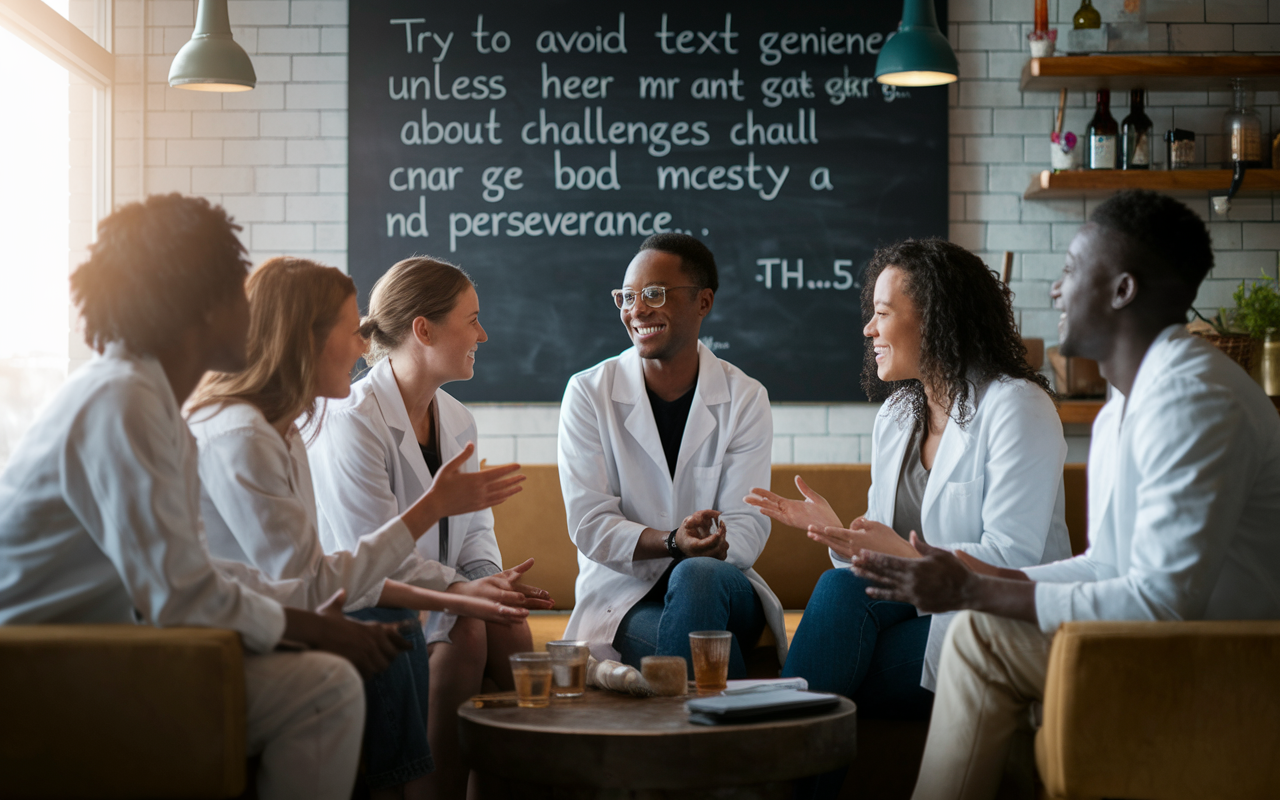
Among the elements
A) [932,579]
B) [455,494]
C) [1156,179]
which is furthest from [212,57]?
[1156,179]

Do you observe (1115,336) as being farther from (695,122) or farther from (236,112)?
(236,112)

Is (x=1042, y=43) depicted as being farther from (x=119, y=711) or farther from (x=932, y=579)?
(x=119, y=711)

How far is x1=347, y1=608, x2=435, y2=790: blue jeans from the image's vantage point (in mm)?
1897

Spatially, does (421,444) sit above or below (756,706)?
above

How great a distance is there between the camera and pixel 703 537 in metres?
2.42

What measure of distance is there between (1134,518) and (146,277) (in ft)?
5.07

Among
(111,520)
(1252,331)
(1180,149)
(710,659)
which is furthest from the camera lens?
(1180,149)

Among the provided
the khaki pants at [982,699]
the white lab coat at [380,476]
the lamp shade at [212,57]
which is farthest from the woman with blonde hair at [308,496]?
the lamp shade at [212,57]

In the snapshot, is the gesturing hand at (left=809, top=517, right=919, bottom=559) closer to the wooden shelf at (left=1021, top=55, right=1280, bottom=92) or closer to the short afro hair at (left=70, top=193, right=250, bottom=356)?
the short afro hair at (left=70, top=193, right=250, bottom=356)

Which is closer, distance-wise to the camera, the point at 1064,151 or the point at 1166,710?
the point at 1166,710

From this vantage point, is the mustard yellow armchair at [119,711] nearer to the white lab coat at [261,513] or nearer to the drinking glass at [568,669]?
the white lab coat at [261,513]

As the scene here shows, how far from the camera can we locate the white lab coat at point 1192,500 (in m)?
1.52

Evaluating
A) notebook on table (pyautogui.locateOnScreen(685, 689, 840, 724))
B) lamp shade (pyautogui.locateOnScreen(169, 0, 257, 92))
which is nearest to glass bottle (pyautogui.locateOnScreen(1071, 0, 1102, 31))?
lamp shade (pyautogui.locateOnScreen(169, 0, 257, 92))

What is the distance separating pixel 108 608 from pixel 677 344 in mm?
1542
